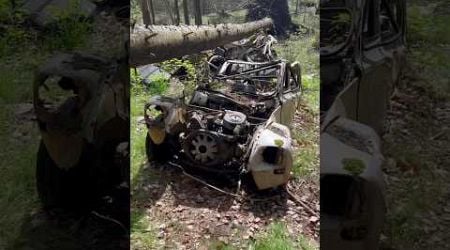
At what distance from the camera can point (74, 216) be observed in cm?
119

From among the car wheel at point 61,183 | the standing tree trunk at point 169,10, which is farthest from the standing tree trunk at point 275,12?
the car wheel at point 61,183

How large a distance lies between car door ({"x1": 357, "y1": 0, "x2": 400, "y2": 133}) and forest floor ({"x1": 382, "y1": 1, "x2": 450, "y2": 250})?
0.19 ft

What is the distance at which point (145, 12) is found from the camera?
110 cm

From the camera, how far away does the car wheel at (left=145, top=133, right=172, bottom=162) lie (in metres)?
1.09

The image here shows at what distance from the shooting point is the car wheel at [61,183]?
1.18 metres

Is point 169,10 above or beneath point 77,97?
above

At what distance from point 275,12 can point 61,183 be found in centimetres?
61

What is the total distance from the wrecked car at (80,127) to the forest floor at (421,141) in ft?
1.99

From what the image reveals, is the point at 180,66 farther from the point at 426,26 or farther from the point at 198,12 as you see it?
the point at 426,26

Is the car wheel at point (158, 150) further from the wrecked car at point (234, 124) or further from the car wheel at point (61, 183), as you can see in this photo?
the car wheel at point (61, 183)

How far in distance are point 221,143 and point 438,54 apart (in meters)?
0.57

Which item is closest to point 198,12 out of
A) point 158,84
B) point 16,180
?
point 158,84

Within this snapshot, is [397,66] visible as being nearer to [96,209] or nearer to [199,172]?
[199,172]

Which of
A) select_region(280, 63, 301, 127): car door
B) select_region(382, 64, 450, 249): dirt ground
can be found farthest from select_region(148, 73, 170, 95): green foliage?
select_region(382, 64, 450, 249): dirt ground
